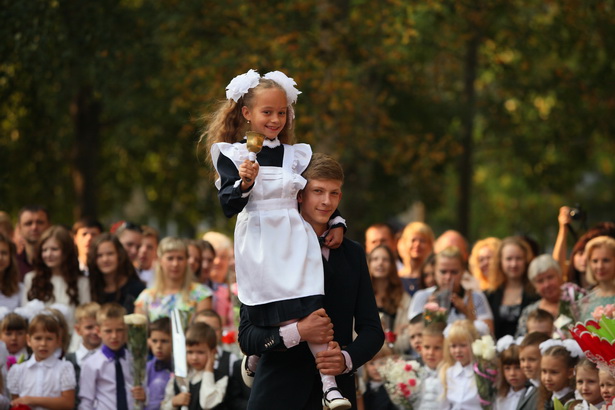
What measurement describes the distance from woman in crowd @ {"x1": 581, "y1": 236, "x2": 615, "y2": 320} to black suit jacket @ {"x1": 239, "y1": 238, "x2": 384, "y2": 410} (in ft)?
13.2

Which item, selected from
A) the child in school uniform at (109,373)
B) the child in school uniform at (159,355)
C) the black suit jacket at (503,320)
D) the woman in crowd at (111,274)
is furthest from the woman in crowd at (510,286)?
the child in school uniform at (109,373)

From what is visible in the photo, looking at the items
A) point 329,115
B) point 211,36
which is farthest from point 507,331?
point 211,36

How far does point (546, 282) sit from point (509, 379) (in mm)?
1483

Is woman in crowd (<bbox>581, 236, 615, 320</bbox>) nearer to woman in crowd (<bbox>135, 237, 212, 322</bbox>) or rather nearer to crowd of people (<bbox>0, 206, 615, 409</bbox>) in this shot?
crowd of people (<bbox>0, 206, 615, 409</bbox>)

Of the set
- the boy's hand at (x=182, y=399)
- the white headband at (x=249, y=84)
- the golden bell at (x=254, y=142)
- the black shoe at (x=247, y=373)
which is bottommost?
the boy's hand at (x=182, y=399)

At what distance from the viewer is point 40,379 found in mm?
9227

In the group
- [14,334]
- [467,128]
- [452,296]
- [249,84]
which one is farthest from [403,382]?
[467,128]

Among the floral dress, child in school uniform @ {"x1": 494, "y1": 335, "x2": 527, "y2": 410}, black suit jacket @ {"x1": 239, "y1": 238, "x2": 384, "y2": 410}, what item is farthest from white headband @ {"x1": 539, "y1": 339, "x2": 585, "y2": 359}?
black suit jacket @ {"x1": 239, "y1": 238, "x2": 384, "y2": 410}

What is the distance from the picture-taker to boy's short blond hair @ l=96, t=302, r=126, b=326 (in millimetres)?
9453

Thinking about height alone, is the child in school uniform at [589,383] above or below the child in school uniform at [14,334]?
below

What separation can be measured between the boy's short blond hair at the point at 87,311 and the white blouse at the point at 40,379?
53 cm

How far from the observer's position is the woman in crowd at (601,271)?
30.3ft

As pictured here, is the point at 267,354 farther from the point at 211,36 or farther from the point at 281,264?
the point at 211,36

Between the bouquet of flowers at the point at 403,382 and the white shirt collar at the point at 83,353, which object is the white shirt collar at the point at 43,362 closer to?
the white shirt collar at the point at 83,353
